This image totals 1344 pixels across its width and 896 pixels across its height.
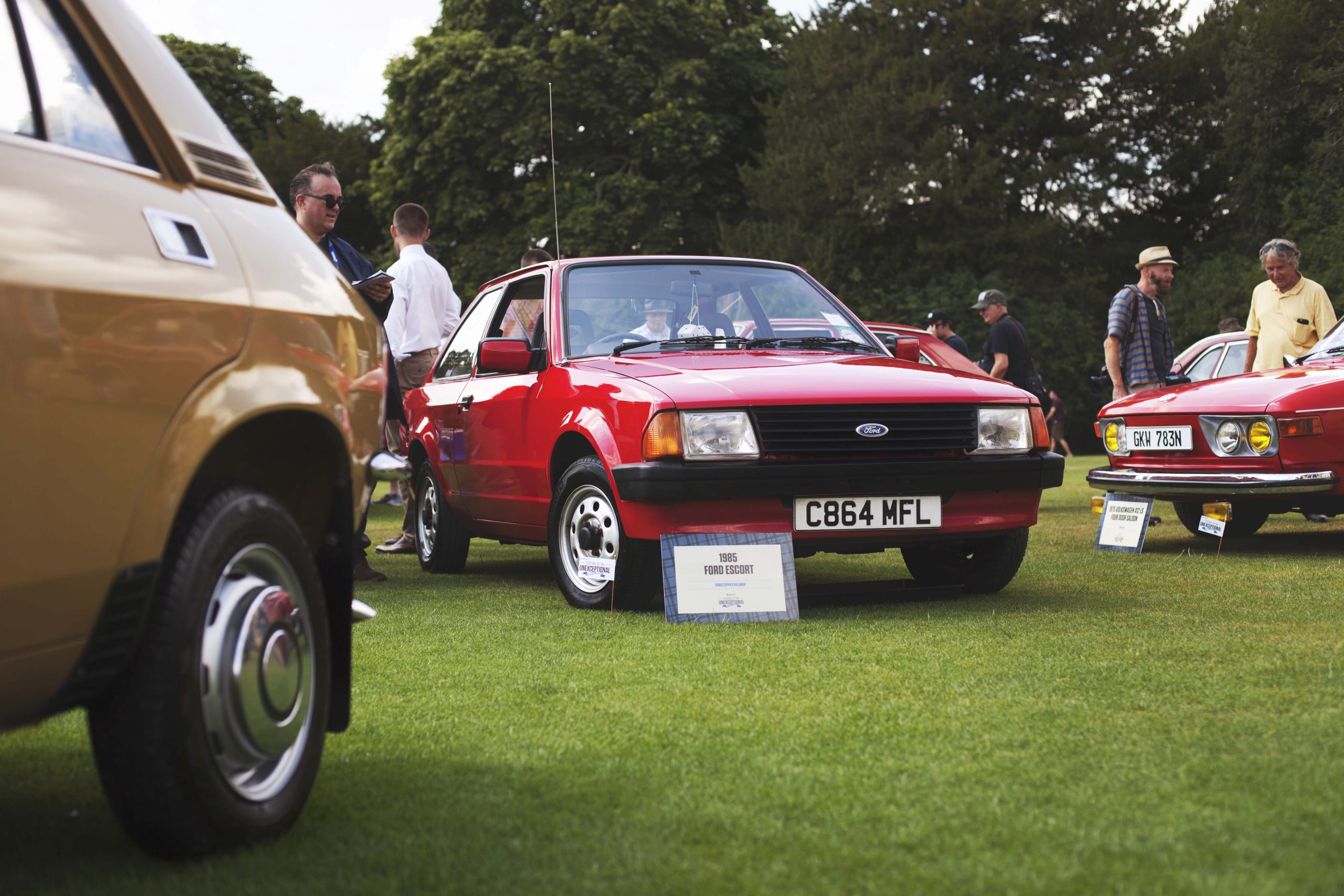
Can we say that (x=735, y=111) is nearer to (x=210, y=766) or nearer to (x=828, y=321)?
(x=828, y=321)

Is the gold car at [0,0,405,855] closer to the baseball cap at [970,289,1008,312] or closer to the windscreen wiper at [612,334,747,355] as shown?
the windscreen wiper at [612,334,747,355]

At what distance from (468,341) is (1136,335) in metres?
5.07

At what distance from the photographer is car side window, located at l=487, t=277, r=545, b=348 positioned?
7426mm

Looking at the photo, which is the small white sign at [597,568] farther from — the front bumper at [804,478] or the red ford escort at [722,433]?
the front bumper at [804,478]

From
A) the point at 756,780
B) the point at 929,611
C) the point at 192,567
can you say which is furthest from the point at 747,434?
the point at 192,567

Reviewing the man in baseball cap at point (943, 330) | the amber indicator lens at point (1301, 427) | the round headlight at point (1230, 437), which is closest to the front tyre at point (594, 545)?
the round headlight at point (1230, 437)

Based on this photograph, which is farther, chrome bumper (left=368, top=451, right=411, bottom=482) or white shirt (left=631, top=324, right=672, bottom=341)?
white shirt (left=631, top=324, right=672, bottom=341)

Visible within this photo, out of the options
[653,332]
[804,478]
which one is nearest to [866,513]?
[804,478]

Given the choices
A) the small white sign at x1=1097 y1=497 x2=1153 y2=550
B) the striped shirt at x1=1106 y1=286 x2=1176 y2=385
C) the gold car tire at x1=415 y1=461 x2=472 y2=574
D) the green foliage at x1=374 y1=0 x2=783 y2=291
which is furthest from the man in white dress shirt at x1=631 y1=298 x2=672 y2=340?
the green foliage at x1=374 y1=0 x2=783 y2=291

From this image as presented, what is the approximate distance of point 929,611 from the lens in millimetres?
6039

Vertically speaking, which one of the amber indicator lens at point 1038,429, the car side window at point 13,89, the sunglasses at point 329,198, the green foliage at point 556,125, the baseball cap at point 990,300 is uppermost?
the green foliage at point 556,125

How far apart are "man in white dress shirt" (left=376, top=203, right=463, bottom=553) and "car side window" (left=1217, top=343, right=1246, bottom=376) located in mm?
8241

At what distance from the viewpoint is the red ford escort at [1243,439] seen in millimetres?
8086

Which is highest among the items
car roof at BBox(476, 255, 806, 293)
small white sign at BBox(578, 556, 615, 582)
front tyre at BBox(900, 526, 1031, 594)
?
car roof at BBox(476, 255, 806, 293)
